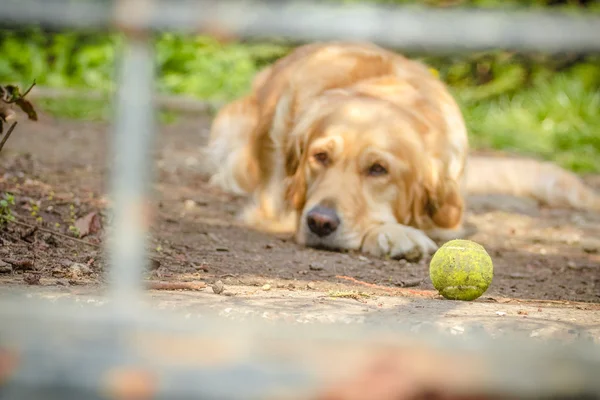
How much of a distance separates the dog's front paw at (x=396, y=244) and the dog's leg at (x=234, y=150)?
4.75 feet

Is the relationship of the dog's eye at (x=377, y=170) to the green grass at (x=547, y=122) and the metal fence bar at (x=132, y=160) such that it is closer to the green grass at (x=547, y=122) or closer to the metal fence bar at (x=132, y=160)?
the metal fence bar at (x=132, y=160)

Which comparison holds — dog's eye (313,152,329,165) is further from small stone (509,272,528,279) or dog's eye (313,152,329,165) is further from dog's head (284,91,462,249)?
small stone (509,272,528,279)

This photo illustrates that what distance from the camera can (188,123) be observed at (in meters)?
9.13

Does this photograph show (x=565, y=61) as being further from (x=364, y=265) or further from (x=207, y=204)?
(x=364, y=265)

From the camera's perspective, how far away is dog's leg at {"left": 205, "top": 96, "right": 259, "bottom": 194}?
613cm

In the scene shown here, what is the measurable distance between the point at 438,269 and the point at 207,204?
2.55 metres

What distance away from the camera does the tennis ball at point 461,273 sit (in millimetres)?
3350

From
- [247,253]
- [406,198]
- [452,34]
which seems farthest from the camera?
[406,198]

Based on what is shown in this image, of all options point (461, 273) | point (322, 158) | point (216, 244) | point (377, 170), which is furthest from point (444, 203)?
point (461, 273)

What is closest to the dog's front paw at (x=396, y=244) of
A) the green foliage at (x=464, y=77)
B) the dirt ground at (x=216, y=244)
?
the dirt ground at (x=216, y=244)

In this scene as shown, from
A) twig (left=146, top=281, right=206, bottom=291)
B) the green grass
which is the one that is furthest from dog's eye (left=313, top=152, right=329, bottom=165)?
the green grass

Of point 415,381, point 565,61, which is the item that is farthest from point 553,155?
point 415,381

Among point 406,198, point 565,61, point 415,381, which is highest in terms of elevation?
point 565,61

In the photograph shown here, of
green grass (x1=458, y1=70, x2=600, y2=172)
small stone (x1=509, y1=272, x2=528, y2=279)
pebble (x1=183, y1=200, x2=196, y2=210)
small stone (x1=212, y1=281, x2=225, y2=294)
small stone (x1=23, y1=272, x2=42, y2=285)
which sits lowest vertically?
small stone (x1=23, y1=272, x2=42, y2=285)
